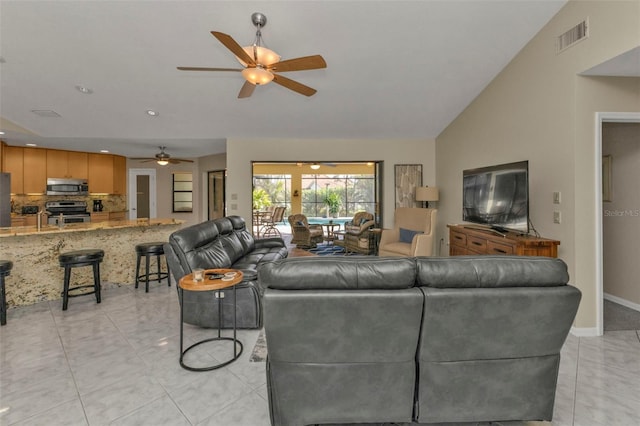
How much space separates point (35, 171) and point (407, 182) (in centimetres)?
805

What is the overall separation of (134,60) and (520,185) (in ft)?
15.7

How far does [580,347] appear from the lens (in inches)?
103

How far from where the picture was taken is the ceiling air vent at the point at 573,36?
2.78m

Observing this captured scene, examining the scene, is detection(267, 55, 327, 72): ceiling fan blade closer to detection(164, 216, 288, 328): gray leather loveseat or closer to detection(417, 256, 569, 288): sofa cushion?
detection(164, 216, 288, 328): gray leather loveseat

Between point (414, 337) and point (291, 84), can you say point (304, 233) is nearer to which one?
point (291, 84)

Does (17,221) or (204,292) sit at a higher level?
(17,221)

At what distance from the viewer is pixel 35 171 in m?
6.43

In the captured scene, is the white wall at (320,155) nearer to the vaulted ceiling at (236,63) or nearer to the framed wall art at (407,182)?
the framed wall art at (407,182)

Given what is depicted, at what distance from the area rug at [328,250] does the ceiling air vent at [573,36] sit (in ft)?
17.4

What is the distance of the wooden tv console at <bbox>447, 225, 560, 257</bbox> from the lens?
9.45ft

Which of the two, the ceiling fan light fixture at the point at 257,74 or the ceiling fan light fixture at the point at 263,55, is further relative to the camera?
the ceiling fan light fixture at the point at 257,74

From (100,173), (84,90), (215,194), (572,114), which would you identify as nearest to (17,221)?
(100,173)

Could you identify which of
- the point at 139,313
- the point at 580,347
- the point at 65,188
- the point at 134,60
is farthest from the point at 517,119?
the point at 65,188

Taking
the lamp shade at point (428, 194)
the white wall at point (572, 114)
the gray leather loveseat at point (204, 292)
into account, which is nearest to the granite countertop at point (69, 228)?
the gray leather loveseat at point (204, 292)
